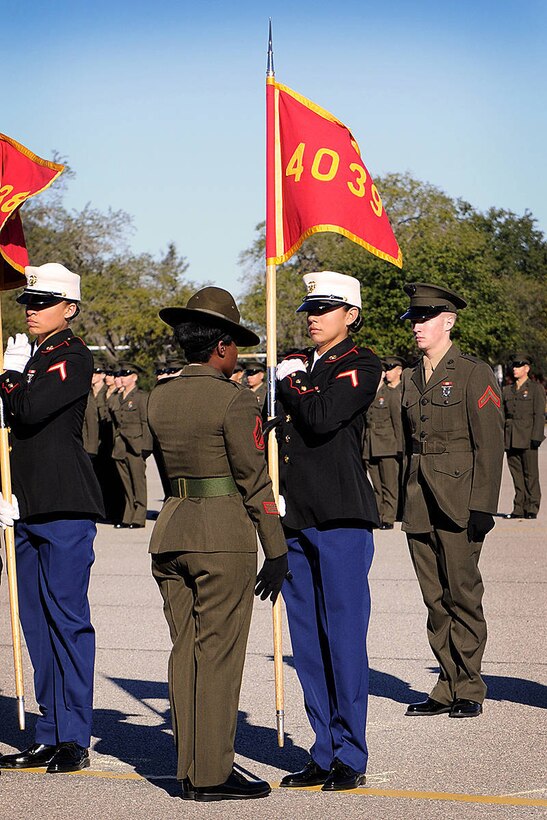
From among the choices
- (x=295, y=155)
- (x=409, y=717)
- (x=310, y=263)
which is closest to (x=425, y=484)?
(x=409, y=717)

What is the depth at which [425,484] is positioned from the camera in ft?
23.9

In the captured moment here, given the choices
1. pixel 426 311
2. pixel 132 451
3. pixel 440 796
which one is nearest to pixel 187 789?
pixel 440 796

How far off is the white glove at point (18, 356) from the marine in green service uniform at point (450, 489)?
7.18ft

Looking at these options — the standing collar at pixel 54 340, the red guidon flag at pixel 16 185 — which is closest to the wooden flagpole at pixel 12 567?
the standing collar at pixel 54 340

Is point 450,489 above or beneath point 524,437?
beneath

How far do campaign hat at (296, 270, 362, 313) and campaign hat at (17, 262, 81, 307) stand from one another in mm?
1068

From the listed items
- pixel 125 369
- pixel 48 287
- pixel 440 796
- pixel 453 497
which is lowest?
pixel 440 796

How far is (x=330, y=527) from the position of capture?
18.8 ft

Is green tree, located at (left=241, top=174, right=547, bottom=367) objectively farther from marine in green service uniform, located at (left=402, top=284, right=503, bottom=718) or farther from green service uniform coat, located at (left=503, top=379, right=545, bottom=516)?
marine in green service uniform, located at (left=402, top=284, right=503, bottom=718)

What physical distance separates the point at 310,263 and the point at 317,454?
204ft

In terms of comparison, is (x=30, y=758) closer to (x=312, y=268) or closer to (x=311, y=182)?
(x=311, y=182)

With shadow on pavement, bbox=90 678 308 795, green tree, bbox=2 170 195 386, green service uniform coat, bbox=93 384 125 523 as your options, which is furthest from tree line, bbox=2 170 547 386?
shadow on pavement, bbox=90 678 308 795

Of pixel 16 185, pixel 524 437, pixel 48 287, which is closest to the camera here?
pixel 48 287

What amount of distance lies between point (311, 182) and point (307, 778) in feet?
9.04
